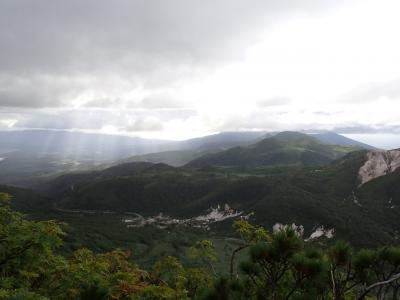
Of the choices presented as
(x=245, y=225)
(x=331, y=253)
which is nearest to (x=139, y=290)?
(x=245, y=225)

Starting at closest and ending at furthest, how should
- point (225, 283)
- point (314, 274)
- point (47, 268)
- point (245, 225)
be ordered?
1. point (314, 274)
2. point (225, 283)
3. point (245, 225)
4. point (47, 268)

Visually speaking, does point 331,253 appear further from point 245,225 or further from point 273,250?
point 245,225

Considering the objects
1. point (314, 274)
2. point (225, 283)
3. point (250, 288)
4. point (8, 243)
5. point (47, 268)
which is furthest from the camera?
point (47, 268)

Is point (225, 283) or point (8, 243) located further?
point (8, 243)

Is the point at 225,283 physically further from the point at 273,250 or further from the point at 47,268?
the point at 47,268

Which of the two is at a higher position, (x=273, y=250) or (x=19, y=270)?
(x=273, y=250)

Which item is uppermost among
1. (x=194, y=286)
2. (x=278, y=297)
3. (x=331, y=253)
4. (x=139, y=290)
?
(x=331, y=253)
